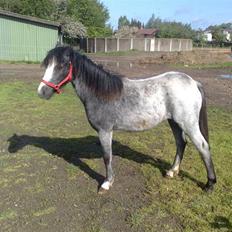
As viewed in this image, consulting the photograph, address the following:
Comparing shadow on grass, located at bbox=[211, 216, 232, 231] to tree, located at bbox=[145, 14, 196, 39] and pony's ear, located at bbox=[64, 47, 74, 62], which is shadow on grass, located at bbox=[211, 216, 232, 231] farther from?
tree, located at bbox=[145, 14, 196, 39]

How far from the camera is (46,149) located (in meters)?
6.90

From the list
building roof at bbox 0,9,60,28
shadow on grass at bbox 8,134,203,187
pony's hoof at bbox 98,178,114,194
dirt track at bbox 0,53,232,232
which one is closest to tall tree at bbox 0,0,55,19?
building roof at bbox 0,9,60,28

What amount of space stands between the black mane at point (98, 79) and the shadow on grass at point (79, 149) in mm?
1369

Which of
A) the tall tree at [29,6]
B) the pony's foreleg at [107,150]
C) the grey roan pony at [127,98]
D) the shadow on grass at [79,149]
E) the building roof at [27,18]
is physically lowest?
the shadow on grass at [79,149]

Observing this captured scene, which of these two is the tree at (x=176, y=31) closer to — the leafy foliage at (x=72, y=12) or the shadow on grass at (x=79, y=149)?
the leafy foliage at (x=72, y=12)

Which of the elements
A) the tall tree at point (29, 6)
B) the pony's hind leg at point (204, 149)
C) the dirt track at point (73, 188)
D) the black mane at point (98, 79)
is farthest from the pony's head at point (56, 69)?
the tall tree at point (29, 6)

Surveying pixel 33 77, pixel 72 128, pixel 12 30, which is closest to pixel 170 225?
pixel 72 128

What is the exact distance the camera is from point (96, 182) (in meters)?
5.45

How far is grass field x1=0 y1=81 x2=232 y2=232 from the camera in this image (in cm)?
432

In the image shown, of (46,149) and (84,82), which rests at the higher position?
(84,82)

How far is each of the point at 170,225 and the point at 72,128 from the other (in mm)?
4576

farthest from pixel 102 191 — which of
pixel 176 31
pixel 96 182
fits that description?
pixel 176 31

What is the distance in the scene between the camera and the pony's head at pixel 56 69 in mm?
4895

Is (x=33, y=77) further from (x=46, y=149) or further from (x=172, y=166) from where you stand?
(x=172, y=166)
